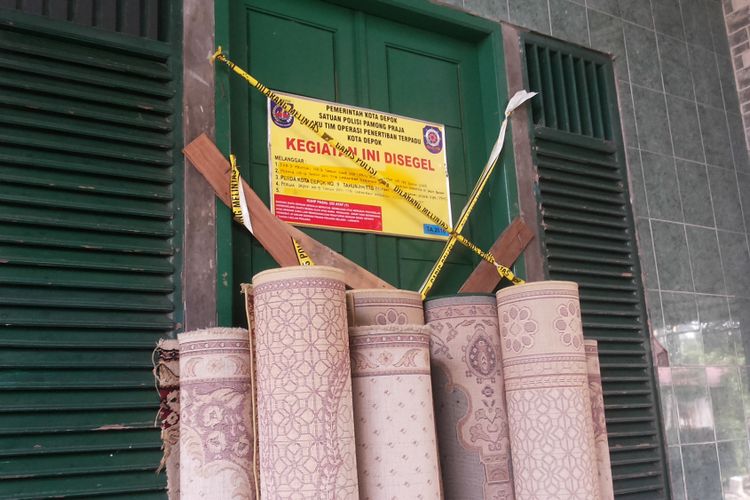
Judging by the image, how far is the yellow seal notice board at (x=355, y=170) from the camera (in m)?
2.92

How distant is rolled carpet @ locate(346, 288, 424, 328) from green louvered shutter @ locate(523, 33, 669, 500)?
1.29 meters

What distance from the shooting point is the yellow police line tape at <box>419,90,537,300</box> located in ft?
10.2

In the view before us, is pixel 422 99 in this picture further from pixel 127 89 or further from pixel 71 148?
pixel 71 148

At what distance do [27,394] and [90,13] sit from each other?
1249 millimetres

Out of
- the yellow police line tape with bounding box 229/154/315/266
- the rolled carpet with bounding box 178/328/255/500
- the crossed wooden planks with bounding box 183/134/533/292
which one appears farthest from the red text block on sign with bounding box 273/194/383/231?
the rolled carpet with bounding box 178/328/255/500

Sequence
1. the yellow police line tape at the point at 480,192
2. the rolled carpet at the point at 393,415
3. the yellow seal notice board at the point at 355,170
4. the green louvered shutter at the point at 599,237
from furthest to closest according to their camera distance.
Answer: the green louvered shutter at the point at 599,237 → the yellow police line tape at the point at 480,192 → the yellow seal notice board at the point at 355,170 → the rolled carpet at the point at 393,415

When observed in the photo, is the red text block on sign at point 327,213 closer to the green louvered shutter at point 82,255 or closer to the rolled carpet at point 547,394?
the green louvered shutter at point 82,255

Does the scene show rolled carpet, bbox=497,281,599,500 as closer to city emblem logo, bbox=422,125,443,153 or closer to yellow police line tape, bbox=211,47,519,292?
yellow police line tape, bbox=211,47,519,292

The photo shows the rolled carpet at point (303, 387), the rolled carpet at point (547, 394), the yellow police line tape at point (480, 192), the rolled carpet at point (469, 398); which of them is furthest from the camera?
the yellow police line tape at point (480, 192)

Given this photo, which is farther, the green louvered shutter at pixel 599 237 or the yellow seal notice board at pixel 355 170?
the green louvered shutter at pixel 599 237

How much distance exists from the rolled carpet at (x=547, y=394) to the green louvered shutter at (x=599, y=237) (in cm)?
112

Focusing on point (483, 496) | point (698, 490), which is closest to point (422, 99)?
point (483, 496)

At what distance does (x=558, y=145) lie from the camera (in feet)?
12.0

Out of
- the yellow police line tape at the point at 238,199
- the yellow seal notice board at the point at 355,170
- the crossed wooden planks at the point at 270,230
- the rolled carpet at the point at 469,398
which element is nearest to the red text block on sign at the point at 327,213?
the yellow seal notice board at the point at 355,170
